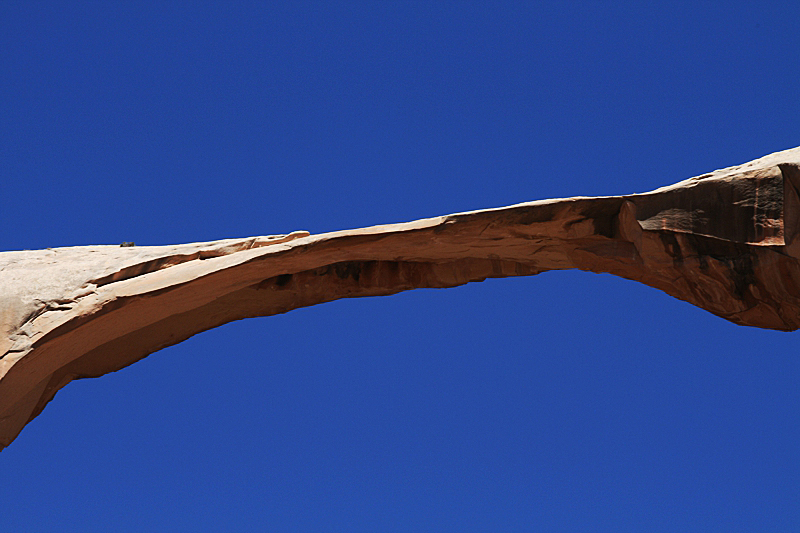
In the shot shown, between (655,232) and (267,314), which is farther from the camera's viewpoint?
(267,314)

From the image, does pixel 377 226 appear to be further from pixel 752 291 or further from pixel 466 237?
pixel 752 291

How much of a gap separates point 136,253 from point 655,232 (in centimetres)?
611

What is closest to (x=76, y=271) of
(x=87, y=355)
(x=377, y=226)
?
(x=87, y=355)

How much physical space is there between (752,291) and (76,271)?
771cm

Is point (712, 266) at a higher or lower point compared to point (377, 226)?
lower

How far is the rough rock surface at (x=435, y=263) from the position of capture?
460 inches

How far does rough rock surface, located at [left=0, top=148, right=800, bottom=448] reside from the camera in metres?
11.7

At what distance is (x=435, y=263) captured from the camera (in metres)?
13.4

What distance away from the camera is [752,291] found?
472 inches

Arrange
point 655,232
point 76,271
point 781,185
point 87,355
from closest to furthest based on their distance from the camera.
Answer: point 781,185, point 655,232, point 76,271, point 87,355

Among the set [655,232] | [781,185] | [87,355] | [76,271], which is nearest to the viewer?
[781,185]

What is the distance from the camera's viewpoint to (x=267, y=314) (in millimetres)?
14172

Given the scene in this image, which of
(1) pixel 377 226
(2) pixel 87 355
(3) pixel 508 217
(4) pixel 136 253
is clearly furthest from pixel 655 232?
(2) pixel 87 355

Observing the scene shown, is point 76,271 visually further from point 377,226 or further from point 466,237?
point 466,237
